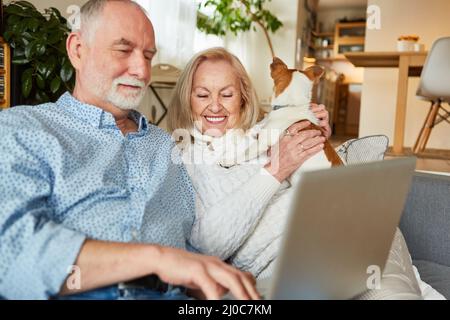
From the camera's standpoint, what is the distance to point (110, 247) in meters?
0.83

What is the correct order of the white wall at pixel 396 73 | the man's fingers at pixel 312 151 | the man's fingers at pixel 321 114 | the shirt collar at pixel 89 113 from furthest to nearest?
the white wall at pixel 396 73 < the man's fingers at pixel 321 114 < the man's fingers at pixel 312 151 < the shirt collar at pixel 89 113

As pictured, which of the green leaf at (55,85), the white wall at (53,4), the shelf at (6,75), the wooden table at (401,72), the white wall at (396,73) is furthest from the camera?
the white wall at (396,73)

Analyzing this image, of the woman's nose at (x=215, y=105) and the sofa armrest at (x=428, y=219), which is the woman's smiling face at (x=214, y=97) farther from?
the sofa armrest at (x=428, y=219)

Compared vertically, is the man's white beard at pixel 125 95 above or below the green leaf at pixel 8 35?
below

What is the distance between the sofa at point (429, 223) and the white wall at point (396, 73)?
15.8 ft

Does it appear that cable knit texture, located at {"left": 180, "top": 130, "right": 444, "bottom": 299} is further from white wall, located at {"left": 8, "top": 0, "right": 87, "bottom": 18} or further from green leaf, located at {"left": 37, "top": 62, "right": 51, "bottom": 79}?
white wall, located at {"left": 8, "top": 0, "right": 87, "bottom": 18}

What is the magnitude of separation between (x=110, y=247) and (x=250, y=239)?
1.51 ft

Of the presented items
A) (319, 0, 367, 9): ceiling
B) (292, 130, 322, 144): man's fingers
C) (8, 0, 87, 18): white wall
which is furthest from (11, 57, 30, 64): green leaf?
(319, 0, 367, 9): ceiling

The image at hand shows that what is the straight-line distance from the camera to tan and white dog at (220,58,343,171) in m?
1.30

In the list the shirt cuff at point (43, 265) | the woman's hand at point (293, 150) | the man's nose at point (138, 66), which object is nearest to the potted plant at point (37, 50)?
the man's nose at point (138, 66)

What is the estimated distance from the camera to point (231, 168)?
1.29 metres

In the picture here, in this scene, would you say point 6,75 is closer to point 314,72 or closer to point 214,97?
point 214,97

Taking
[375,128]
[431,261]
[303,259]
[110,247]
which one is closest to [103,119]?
[110,247]

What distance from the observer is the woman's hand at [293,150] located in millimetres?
1185
